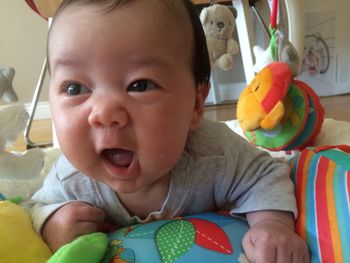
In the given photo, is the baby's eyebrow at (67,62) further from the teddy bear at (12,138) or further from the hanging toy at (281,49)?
the hanging toy at (281,49)

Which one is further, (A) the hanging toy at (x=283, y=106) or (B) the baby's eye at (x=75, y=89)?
(A) the hanging toy at (x=283, y=106)

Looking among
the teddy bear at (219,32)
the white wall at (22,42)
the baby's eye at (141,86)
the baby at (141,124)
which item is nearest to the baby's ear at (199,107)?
the baby at (141,124)

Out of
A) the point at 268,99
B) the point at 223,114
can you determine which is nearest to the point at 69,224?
the point at 268,99

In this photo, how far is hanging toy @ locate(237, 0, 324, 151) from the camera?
31.4 inches

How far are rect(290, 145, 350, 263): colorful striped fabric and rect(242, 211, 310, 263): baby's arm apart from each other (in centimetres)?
2

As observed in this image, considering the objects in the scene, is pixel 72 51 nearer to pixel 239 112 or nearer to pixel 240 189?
pixel 240 189

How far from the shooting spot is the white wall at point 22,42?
89.1 inches

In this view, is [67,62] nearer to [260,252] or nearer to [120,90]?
[120,90]

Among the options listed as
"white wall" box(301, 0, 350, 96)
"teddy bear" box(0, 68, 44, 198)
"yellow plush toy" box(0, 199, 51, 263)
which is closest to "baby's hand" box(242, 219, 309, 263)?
"yellow plush toy" box(0, 199, 51, 263)

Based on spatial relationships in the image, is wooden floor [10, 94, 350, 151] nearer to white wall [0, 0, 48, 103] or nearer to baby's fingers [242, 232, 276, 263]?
white wall [0, 0, 48, 103]

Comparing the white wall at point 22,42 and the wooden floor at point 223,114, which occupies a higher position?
the white wall at point 22,42

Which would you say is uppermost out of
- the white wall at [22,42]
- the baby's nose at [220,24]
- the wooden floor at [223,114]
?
the baby's nose at [220,24]

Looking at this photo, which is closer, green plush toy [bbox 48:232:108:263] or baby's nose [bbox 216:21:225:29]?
green plush toy [bbox 48:232:108:263]

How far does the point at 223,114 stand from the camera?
2.00 meters
